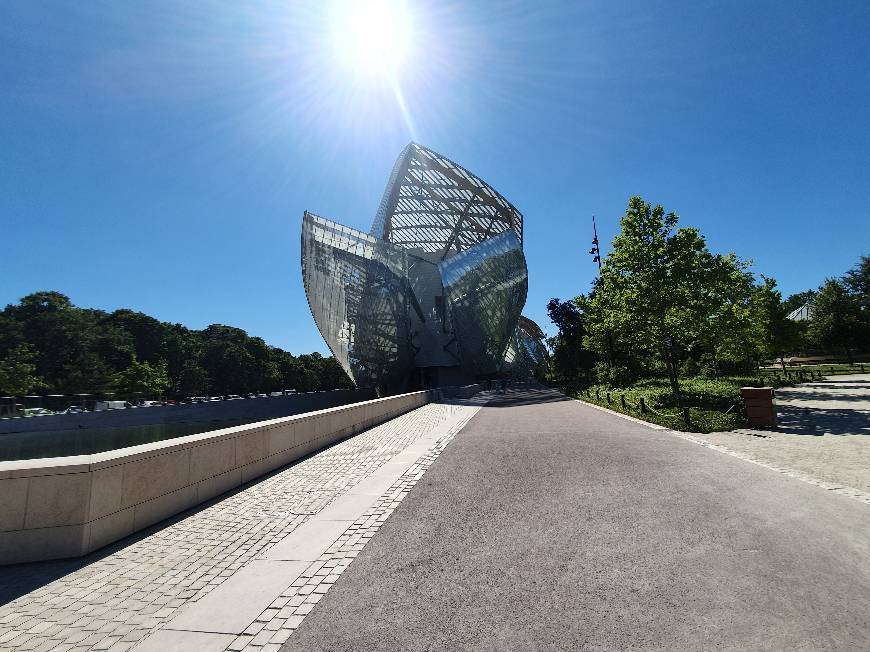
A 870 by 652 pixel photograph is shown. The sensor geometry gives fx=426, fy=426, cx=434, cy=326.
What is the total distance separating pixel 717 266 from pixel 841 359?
7220cm

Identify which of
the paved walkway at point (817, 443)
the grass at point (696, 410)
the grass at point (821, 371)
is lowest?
the paved walkway at point (817, 443)

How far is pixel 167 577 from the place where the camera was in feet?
14.0

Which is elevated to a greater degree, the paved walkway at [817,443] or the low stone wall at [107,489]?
the low stone wall at [107,489]

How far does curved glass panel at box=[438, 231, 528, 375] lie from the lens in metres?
52.3

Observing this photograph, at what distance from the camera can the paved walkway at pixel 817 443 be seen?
7.57 meters

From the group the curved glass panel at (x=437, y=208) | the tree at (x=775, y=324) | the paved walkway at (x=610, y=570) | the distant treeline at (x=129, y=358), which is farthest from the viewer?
the curved glass panel at (x=437, y=208)

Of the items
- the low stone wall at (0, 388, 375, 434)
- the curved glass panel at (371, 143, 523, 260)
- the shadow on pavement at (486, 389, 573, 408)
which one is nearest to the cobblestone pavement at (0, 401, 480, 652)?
the shadow on pavement at (486, 389, 573, 408)

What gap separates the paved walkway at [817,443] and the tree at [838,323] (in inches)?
2486

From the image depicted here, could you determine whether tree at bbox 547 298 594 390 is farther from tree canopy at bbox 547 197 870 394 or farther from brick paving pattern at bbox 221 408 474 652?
brick paving pattern at bbox 221 408 474 652

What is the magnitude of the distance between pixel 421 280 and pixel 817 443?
60393mm

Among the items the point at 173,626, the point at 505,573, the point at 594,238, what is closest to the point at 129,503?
the point at 173,626

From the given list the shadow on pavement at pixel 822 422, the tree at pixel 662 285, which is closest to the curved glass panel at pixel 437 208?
the tree at pixel 662 285

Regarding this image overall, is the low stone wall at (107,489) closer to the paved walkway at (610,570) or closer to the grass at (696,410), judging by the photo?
the paved walkway at (610,570)

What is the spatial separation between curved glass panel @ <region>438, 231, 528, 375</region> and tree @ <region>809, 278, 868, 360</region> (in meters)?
46.1
